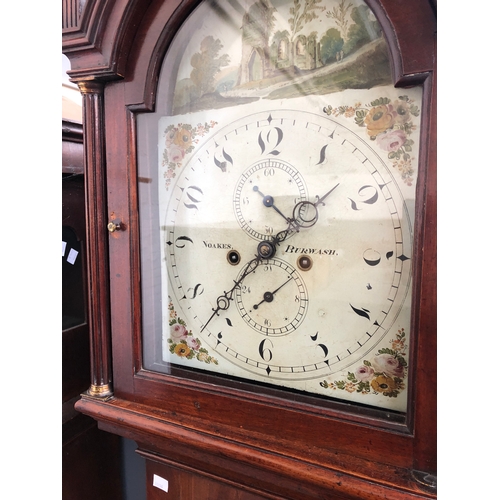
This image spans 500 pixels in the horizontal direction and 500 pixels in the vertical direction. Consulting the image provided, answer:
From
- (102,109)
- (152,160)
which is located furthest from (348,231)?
(102,109)

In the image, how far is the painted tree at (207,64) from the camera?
2.18 feet

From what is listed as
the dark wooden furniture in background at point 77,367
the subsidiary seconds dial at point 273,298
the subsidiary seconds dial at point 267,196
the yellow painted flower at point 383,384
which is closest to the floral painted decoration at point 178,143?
the subsidiary seconds dial at point 267,196

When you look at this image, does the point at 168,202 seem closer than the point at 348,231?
No

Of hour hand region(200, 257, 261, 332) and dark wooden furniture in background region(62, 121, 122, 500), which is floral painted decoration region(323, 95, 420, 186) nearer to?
hour hand region(200, 257, 261, 332)

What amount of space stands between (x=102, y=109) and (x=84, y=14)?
0.15m

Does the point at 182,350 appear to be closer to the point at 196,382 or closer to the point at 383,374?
the point at 196,382

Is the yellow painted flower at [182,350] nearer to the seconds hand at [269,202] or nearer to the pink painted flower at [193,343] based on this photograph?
the pink painted flower at [193,343]

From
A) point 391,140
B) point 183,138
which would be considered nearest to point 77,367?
point 183,138

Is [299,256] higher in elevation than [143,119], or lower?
lower

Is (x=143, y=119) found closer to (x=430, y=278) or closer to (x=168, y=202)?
(x=168, y=202)

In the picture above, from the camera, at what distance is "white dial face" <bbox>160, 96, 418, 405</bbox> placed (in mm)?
584

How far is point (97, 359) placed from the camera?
76cm
